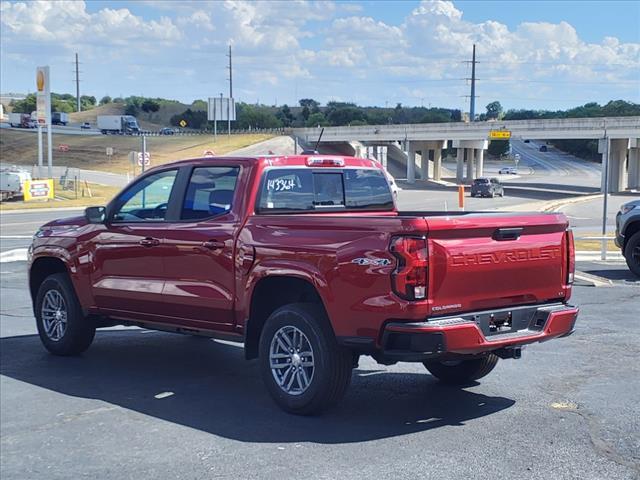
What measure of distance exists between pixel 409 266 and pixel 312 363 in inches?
45.7

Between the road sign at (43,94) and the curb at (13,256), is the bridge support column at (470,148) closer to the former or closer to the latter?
the road sign at (43,94)

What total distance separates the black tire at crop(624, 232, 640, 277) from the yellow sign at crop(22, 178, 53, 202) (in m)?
41.2

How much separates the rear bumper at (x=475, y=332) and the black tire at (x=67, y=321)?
4.07 metres

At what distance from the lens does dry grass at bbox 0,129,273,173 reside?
286 feet

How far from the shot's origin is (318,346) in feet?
20.4

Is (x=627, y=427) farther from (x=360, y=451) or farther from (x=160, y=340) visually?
(x=160, y=340)

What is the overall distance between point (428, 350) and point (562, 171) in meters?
131

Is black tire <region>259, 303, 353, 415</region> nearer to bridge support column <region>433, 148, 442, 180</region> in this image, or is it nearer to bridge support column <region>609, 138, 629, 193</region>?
bridge support column <region>609, 138, 629, 193</region>

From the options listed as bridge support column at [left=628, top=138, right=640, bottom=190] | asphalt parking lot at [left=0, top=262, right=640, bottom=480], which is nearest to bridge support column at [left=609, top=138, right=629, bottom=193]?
bridge support column at [left=628, top=138, right=640, bottom=190]

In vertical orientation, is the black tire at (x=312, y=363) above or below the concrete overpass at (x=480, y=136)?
below

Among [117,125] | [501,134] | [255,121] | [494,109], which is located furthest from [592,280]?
[494,109]

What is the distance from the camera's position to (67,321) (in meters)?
8.80

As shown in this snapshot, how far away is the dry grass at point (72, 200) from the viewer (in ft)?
152

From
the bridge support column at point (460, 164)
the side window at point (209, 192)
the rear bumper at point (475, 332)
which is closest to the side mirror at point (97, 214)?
the side window at point (209, 192)
